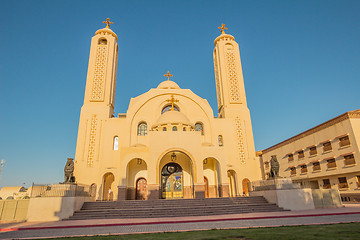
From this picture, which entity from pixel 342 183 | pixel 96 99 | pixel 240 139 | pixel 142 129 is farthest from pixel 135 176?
pixel 342 183

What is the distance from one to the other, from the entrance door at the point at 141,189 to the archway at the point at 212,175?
538 cm

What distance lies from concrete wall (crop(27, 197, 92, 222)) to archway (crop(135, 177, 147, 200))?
308 inches

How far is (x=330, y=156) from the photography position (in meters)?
19.8

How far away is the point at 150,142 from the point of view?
1695 cm

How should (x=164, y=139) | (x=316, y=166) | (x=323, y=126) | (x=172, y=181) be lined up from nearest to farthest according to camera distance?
(x=164, y=139) → (x=172, y=181) → (x=323, y=126) → (x=316, y=166)

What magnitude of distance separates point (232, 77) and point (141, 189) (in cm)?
1486

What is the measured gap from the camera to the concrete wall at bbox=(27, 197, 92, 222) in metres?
10.9

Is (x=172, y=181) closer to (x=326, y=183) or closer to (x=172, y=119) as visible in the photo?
(x=172, y=119)

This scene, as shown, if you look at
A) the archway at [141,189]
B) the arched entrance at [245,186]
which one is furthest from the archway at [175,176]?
the arched entrance at [245,186]

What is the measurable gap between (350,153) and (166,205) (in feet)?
51.2

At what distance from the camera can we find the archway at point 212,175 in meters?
18.2

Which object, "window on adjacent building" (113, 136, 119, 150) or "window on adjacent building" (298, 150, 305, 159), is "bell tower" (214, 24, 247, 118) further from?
"window on adjacent building" (113, 136, 119, 150)

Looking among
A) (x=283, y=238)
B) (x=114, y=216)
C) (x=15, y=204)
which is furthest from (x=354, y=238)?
(x=15, y=204)

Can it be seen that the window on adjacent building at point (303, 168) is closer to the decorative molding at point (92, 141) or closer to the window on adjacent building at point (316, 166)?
the window on adjacent building at point (316, 166)
